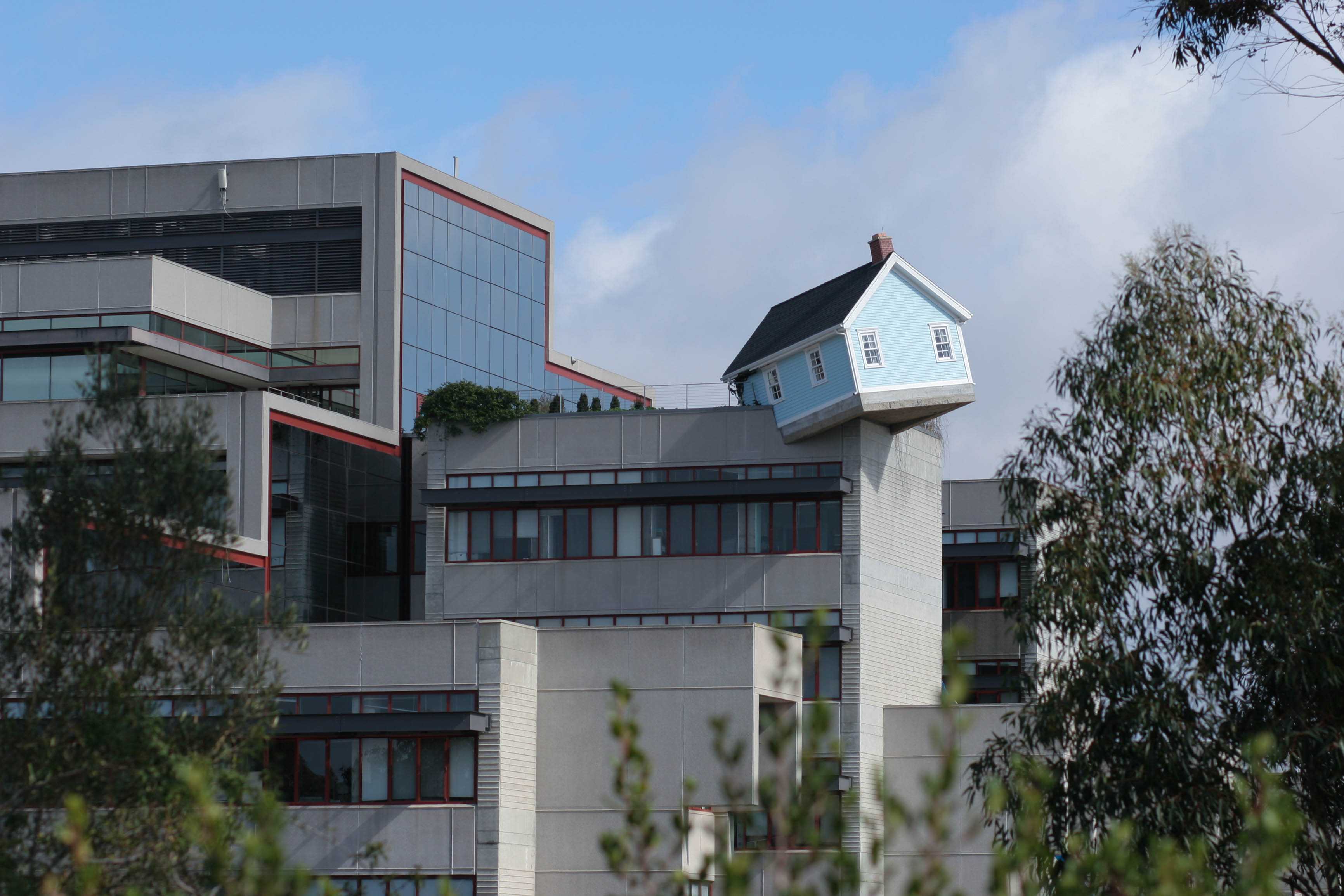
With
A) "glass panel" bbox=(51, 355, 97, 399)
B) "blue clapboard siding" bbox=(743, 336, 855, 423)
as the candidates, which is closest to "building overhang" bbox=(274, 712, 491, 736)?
"blue clapboard siding" bbox=(743, 336, 855, 423)

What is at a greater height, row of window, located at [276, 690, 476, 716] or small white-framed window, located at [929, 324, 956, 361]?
small white-framed window, located at [929, 324, 956, 361]

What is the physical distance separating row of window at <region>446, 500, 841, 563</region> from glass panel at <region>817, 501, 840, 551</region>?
13 mm

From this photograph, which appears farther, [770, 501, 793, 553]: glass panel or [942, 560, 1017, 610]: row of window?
[942, 560, 1017, 610]: row of window

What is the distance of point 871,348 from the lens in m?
48.3

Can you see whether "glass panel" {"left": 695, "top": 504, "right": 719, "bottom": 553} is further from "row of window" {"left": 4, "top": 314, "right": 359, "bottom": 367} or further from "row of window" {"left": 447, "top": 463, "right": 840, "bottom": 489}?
"row of window" {"left": 4, "top": 314, "right": 359, "bottom": 367}

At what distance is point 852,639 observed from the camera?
4706 centimetres

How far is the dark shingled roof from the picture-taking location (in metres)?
49.1

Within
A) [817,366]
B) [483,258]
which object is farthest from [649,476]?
[483,258]

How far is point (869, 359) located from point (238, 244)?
21.0 meters

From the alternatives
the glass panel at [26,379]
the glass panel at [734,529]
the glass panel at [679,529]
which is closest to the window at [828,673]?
the glass panel at [734,529]

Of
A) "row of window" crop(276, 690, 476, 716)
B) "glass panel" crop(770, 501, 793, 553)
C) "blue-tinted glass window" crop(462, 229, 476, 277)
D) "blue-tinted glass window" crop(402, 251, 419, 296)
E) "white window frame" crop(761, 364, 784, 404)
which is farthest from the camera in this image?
"blue-tinted glass window" crop(462, 229, 476, 277)

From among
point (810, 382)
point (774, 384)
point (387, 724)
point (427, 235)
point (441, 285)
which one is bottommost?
point (387, 724)

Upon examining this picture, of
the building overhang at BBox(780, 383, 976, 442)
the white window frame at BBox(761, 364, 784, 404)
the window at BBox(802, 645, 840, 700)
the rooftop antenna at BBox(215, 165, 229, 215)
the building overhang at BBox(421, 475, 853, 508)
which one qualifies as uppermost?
the rooftop antenna at BBox(215, 165, 229, 215)

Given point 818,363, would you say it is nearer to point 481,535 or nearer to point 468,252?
point 481,535
